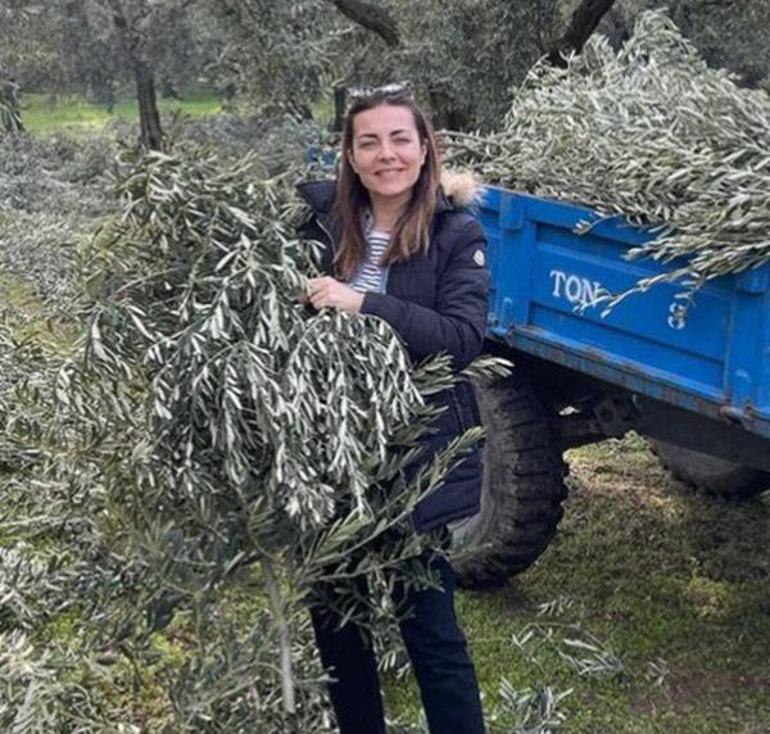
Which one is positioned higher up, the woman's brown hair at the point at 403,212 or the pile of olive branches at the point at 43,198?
the woman's brown hair at the point at 403,212

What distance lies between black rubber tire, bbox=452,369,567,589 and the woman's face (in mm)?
1753

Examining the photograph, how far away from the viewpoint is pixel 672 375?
3.85m

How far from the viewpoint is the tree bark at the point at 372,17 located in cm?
1485

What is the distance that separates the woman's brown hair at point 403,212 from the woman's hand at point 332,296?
0.19 metres

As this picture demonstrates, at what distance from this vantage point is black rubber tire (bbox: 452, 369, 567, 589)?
477 cm

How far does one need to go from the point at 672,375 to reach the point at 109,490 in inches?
65.1

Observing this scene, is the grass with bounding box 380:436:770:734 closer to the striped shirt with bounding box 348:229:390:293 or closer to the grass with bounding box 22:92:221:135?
the striped shirt with bounding box 348:229:390:293

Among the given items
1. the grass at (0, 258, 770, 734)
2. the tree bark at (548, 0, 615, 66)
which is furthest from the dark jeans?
the tree bark at (548, 0, 615, 66)

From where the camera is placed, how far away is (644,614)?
16.5 feet

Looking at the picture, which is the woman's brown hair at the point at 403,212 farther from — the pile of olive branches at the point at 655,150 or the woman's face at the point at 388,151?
the pile of olive branches at the point at 655,150

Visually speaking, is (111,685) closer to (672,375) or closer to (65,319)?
(65,319)

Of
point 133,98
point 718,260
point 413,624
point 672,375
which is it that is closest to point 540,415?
point 672,375

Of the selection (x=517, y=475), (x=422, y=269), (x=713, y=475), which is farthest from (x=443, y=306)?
(x=713, y=475)

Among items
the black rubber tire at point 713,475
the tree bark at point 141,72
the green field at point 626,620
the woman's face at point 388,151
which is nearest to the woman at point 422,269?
the woman's face at point 388,151
